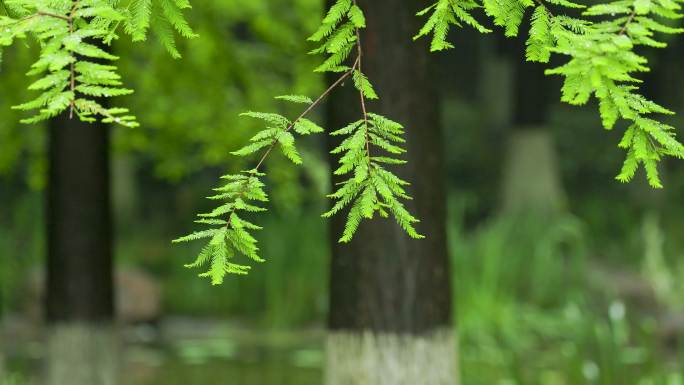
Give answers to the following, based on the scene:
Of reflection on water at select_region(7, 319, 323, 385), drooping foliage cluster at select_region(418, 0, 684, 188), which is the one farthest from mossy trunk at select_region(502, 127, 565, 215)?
drooping foliage cluster at select_region(418, 0, 684, 188)

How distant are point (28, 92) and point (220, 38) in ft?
5.53

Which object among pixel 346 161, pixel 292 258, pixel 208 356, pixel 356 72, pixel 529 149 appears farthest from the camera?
pixel 529 149

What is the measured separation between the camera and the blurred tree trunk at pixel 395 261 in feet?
19.4

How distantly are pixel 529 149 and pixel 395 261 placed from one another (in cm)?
1006

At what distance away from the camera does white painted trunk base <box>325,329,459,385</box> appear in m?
5.95

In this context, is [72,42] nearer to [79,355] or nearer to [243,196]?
[243,196]

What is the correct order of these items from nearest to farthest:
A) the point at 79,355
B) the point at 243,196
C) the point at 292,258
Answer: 1. the point at 243,196
2. the point at 79,355
3. the point at 292,258

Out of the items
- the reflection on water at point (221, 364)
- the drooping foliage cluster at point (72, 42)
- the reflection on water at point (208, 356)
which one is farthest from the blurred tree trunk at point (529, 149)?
the drooping foliage cluster at point (72, 42)

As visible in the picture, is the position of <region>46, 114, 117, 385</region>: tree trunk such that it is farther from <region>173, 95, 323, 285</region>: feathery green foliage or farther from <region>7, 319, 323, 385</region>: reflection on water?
<region>173, 95, 323, 285</region>: feathery green foliage

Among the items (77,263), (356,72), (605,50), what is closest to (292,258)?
(77,263)

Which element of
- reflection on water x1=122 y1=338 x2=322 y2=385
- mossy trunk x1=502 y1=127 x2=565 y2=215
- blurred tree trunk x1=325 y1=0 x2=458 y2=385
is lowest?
reflection on water x1=122 y1=338 x2=322 y2=385

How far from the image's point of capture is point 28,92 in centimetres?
975

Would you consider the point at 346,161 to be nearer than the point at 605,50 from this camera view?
No

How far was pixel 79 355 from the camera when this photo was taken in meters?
7.43
